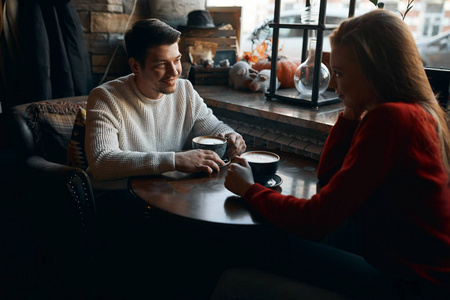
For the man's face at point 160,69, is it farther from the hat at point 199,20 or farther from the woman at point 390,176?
the hat at point 199,20

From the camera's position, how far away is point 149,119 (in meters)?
1.68

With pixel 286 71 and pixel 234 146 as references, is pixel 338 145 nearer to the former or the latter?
pixel 234 146

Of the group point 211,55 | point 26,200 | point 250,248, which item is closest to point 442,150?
point 250,248

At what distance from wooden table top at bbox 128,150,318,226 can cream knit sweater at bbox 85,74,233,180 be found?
0.21 feet

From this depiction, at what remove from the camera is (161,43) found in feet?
5.20

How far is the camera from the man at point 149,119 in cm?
134

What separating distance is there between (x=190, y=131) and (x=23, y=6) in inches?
51.1

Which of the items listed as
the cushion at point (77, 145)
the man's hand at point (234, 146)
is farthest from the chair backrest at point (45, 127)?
the man's hand at point (234, 146)

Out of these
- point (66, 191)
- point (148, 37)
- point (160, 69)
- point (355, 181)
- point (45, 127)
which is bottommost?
point (66, 191)

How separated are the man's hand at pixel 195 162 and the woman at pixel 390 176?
1.13ft

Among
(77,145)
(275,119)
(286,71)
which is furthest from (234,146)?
(286,71)

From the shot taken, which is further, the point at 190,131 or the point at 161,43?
the point at 190,131

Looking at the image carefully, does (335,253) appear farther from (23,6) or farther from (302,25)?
(23,6)

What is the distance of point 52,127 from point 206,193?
95 centimetres
